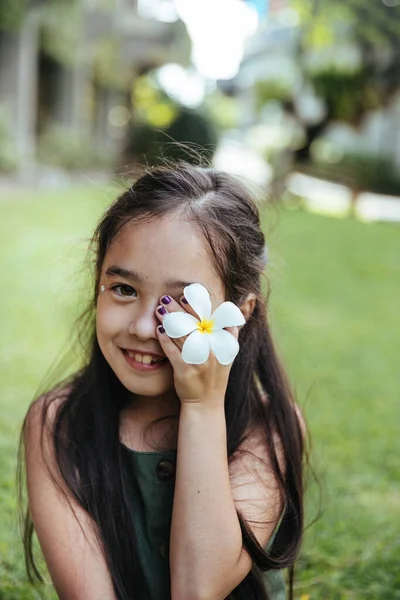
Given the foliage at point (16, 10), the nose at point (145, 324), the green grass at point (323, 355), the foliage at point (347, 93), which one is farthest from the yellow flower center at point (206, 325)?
the foliage at point (347, 93)

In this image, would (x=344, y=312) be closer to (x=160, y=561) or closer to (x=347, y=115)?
(x=160, y=561)

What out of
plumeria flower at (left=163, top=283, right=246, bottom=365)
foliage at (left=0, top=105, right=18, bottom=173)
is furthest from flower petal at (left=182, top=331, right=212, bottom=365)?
foliage at (left=0, top=105, right=18, bottom=173)

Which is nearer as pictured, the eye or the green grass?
the eye

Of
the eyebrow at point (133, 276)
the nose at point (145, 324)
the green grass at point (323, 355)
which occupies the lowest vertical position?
the green grass at point (323, 355)

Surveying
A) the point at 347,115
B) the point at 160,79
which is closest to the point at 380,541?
the point at 347,115

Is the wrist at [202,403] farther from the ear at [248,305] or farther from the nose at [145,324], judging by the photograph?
the ear at [248,305]

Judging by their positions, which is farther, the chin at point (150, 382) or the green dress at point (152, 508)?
the green dress at point (152, 508)

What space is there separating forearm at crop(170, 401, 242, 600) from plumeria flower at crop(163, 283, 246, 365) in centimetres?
15

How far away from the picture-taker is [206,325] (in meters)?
1.52

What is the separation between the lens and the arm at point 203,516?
5.10ft

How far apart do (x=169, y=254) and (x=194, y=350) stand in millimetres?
238

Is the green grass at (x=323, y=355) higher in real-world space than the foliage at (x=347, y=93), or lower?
lower

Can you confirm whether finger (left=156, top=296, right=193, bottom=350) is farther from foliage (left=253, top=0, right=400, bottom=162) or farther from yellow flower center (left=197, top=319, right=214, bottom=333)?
foliage (left=253, top=0, right=400, bottom=162)

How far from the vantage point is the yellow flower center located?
4.98 feet
